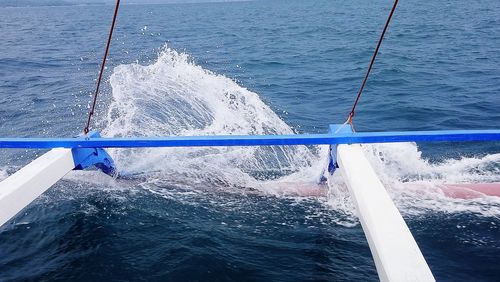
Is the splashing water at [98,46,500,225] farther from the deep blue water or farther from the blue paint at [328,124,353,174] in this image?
the blue paint at [328,124,353,174]

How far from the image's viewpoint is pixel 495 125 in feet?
27.8

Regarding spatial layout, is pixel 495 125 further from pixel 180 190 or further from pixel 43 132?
pixel 43 132

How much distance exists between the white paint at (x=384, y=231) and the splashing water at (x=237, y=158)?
172 cm

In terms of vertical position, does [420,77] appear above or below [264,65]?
below

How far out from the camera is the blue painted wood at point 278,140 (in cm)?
409

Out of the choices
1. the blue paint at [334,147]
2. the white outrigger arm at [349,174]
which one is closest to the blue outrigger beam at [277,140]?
the white outrigger arm at [349,174]

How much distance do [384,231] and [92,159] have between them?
3.48m

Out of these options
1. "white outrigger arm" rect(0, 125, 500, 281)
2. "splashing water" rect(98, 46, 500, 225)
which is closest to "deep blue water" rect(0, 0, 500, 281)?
"splashing water" rect(98, 46, 500, 225)

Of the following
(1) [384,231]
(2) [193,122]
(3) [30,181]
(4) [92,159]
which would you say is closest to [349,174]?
(1) [384,231]

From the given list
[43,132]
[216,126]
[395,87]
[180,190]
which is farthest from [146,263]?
[395,87]

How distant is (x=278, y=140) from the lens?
13.6 ft

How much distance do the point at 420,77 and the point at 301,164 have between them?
26.7ft

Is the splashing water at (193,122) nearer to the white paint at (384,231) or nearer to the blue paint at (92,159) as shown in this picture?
the blue paint at (92,159)

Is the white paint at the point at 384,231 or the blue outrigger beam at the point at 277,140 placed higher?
the blue outrigger beam at the point at 277,140
